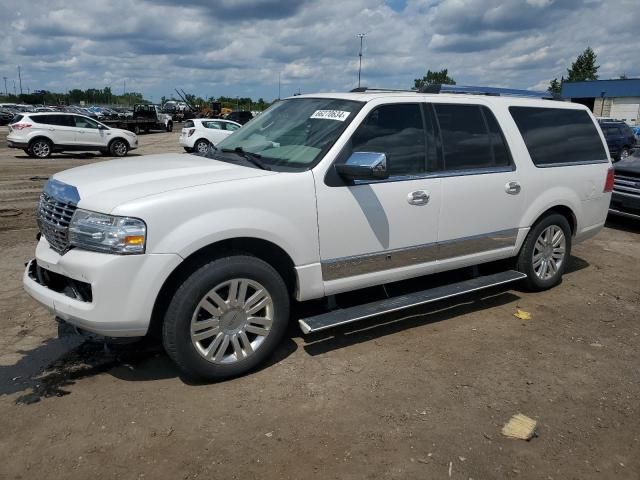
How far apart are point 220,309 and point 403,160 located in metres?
1.88

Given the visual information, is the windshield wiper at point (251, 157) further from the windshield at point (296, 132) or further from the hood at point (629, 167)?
the hood at point (629, 167)

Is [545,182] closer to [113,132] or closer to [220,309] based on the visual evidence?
[220,309]

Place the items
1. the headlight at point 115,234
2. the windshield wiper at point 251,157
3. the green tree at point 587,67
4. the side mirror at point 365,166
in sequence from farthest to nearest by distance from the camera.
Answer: the green tree at point 587,67 < the windshield wiper at point 251,157 < the side mirror at point 365,166 < the headlight at point 115,234

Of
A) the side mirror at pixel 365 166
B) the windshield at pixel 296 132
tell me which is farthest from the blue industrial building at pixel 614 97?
the side mirror at pixel 365 166

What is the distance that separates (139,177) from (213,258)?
791 mm

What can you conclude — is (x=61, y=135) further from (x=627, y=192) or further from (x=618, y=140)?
(x=618, y=140)

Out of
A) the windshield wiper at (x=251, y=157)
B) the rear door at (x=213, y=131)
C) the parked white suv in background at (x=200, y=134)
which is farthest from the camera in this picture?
the rear door at (x=213, y=131)

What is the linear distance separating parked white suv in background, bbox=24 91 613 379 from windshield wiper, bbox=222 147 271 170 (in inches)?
0.7

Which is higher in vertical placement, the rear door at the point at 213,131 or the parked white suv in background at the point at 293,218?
the rear door at the point at 213,131

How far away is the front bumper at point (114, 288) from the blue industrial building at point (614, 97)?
58689 mm

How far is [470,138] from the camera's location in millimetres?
4652

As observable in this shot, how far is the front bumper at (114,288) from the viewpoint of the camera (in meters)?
3.11

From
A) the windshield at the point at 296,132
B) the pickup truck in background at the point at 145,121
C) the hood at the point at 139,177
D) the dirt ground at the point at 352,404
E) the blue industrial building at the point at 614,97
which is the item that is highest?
the blue industrial building at the point at 614,97

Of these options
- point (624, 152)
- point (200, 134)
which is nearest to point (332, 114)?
point (200, 134)
